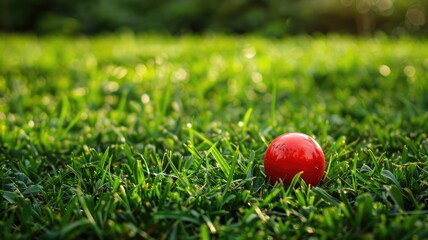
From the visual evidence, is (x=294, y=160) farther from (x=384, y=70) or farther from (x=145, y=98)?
(x=384, y=70)

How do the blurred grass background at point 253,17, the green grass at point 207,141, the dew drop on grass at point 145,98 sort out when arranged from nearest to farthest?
the green grass at point 207,141 → the dew drop on grass at point 145,98 → the blurred grass background at point 253,17

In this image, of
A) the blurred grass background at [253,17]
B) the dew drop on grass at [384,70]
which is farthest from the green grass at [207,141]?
the blurred grass background at [253,17]

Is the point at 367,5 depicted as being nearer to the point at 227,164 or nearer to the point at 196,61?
the point at 196,61

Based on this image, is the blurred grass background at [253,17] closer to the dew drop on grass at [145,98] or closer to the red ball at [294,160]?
the dew drop on grass at [145,98]

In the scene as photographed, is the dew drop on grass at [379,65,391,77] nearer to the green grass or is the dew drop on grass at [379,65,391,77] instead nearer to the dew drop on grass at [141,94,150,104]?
the green grass

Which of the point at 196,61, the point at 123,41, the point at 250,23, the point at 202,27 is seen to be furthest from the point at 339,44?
the point at 202,27
